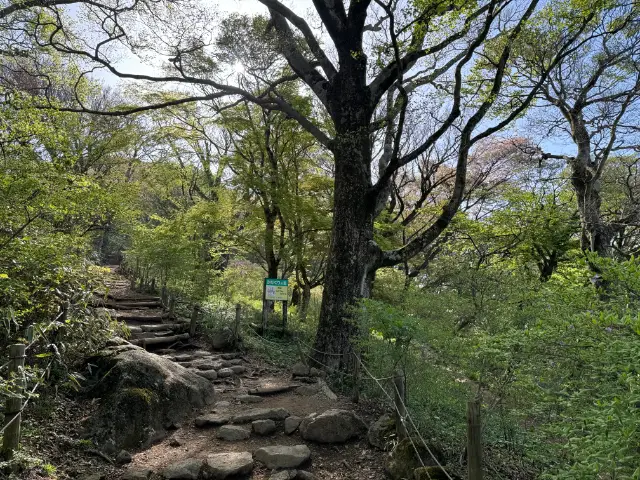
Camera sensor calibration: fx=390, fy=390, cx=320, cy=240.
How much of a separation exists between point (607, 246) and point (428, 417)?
7.80 m

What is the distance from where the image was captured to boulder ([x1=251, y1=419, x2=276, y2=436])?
4.52m

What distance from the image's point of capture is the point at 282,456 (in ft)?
12.7

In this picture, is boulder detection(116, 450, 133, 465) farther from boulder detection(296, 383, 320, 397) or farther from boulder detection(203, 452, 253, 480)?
boulder detection(296, 383, 320, 397)

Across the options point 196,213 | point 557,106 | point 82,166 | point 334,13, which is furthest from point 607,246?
point 82,166

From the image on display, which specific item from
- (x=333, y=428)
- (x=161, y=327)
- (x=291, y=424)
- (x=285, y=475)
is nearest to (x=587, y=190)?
(x=333, y=428)

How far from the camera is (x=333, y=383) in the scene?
6.35m

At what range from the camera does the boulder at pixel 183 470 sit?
3.56m

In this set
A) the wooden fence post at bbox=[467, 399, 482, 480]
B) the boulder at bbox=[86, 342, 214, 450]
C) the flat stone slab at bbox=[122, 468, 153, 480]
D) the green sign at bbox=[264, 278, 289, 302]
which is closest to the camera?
the wooden fence post at bbox=[467, 399, 482, 480]

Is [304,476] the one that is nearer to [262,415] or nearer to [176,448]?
[262,415]

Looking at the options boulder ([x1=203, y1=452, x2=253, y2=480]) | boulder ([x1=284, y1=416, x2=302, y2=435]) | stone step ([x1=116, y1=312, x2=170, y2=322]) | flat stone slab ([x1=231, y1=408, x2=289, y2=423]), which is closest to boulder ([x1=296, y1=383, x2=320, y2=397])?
flat stone slab ([x1=231, y1=408, x2=289, y2=423])

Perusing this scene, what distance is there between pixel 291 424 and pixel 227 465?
105 cm

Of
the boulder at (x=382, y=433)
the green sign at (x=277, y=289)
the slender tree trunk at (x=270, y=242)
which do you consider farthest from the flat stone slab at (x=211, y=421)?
the slender tree trunk at (x=270, y=242)

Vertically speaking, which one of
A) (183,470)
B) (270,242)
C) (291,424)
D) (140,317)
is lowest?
(183,470)

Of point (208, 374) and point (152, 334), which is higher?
point (152, 334)
